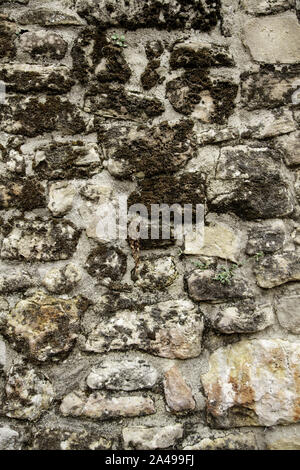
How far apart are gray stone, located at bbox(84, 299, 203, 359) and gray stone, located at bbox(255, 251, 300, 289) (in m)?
0.29

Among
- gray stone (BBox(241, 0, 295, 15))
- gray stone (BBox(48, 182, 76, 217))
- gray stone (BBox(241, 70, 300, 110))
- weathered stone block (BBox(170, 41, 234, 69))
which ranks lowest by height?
gray stone (BBox(48, 182, 76, 217))

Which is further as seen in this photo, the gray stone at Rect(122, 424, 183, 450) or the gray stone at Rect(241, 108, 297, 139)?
the gray stone at Rect(241, 108, 297, 139)

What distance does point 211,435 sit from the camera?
59.1 inches

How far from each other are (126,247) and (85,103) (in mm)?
594

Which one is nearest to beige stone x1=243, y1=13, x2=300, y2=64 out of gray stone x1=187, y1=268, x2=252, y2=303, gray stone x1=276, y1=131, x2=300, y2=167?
gray stone x1=276, y1=131, x2=300, y2=167

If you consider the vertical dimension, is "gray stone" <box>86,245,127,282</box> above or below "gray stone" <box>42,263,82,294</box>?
above

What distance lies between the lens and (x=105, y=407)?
1494mm

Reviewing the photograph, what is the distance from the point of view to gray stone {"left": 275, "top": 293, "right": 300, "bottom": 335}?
154 cm

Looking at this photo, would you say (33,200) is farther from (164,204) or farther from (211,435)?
(211,435)

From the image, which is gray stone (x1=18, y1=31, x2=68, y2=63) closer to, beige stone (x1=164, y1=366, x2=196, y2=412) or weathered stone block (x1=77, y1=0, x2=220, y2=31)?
weathered stone block (x1=77, y1=0, x2=220, y2=31)

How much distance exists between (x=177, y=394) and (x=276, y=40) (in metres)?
1.43

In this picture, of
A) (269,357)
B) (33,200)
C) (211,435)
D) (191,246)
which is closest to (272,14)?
(191,246)

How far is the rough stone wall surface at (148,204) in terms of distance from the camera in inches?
59.2
